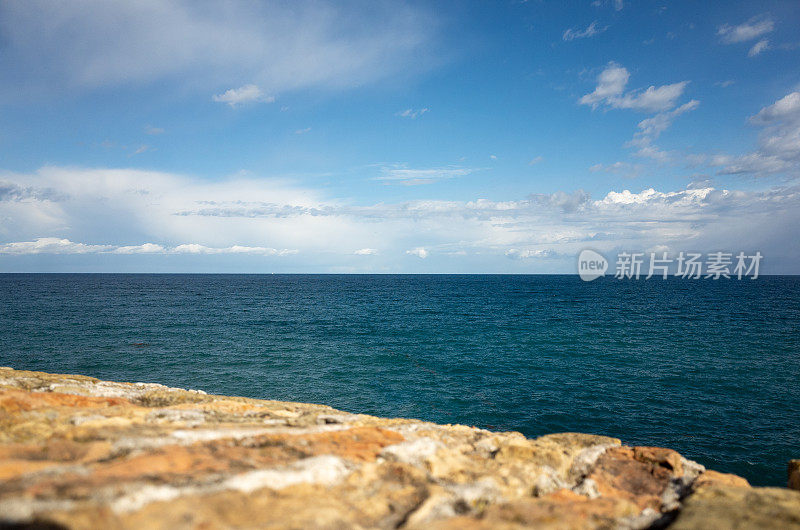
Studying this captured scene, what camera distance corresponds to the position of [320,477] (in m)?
6.32

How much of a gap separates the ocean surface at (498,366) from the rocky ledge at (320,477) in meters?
16.8

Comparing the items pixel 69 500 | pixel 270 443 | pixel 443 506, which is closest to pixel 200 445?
pixel 270 443

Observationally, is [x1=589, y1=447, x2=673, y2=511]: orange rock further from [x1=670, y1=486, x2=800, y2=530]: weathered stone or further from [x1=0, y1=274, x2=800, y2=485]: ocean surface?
[x1=0, y1=274, x2=800, y2=485]: ocean surface

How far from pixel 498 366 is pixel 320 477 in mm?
32512

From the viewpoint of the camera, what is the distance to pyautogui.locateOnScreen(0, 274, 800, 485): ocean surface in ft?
79.8

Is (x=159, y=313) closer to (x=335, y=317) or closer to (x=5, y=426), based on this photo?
(x=335, y=317)

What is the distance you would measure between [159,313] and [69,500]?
7649 centimetres

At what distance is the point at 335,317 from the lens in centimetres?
6769

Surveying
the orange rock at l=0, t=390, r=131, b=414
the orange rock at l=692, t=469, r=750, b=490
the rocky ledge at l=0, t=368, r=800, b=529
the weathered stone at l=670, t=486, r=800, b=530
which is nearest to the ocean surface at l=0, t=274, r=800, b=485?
the orange rock at l=692, t=469, r=750, b=490

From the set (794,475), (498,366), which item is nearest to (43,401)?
(794,475)

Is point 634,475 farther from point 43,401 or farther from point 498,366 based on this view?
point 498,366

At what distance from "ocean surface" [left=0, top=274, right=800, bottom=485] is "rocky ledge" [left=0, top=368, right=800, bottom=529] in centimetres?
1681

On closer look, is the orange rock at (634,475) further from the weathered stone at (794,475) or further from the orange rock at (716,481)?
the weathered stone at (794,475)

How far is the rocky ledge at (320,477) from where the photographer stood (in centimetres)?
493
